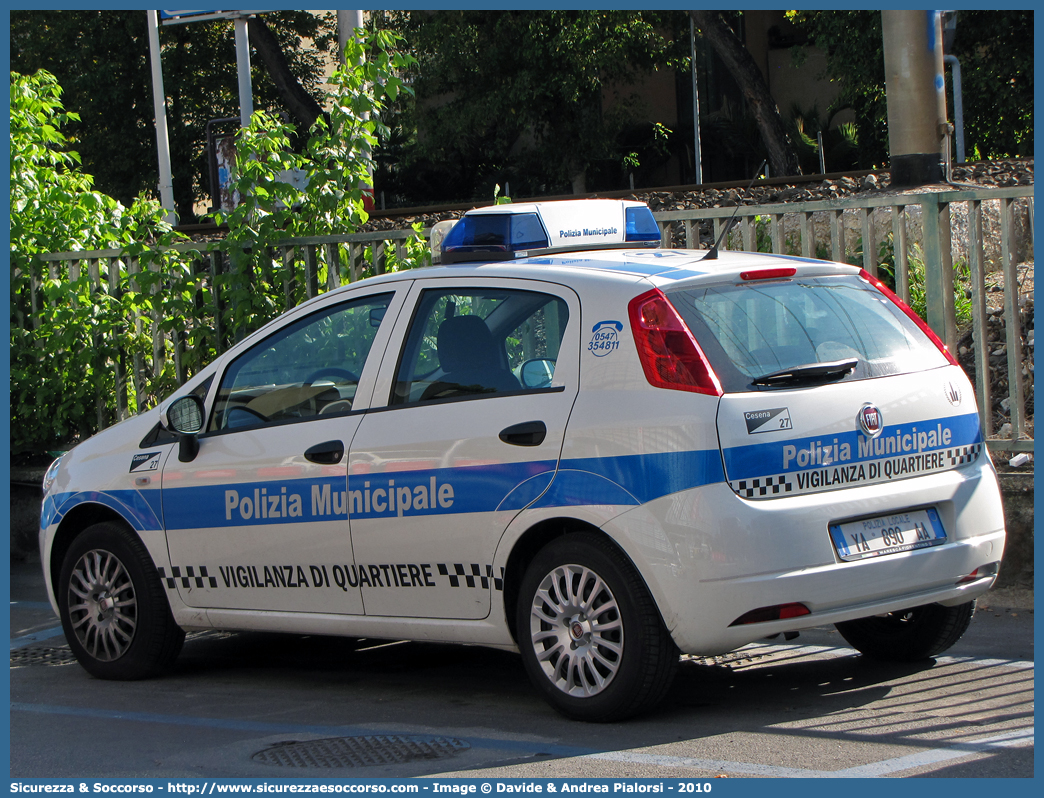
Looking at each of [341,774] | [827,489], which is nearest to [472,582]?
[341,774]

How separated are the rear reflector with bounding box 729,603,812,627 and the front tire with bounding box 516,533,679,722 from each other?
28cm

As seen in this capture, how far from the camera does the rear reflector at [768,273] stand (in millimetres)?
4992

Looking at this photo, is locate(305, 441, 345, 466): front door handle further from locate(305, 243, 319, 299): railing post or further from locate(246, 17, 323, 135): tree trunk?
locate(246, 17, 323, 135): tree trunk

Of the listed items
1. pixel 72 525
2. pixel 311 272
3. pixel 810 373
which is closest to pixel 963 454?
pixel 810 373

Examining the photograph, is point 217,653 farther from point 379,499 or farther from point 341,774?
point 341,774

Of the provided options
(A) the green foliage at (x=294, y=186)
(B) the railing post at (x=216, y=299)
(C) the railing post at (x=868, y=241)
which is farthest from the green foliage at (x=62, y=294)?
(C) the railing post at (x=868, y=241)

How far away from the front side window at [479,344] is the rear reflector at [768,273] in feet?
2.26

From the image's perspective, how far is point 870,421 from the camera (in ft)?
15.6

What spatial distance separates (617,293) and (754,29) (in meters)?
41.3

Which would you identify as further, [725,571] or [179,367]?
[179,367]

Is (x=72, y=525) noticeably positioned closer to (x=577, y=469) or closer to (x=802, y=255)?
(x=577, y=469)

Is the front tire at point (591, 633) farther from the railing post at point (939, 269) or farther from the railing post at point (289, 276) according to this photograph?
the railing post at point (289, 276)

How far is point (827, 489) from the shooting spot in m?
4.65

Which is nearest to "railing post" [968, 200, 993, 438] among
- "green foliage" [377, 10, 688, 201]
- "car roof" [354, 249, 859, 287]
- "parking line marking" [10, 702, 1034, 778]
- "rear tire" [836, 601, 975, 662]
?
"rear tire" [836, 601, 975, 662]
